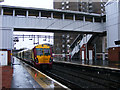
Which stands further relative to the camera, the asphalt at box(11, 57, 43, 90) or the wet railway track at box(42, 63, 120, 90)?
the wet railway track at box(42, 63, 120, 90)

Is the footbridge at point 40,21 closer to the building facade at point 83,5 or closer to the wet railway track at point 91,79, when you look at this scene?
the wet railway track at point 91,79

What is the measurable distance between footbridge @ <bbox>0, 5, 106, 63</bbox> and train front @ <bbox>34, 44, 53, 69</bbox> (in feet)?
24.0

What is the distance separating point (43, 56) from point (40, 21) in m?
9.31

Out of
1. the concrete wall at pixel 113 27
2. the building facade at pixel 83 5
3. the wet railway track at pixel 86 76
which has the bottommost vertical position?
the wet railway track at pixel 86 76

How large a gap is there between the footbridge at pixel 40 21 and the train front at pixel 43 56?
7324mm

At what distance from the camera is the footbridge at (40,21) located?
24.7 m

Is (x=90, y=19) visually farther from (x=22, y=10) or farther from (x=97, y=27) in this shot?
(x=22, y=10)

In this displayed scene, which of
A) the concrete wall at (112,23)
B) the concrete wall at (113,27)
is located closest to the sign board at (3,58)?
the concrete wall at (113,27)

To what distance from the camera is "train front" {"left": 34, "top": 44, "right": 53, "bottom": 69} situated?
1864cm

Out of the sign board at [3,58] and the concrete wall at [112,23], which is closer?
the sign board at [3,58]

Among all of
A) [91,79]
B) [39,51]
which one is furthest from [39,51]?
[91,79]

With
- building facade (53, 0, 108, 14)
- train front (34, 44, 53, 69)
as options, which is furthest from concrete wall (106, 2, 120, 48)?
building facade (53, 0, 108, 14)

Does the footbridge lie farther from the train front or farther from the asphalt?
the asphalt

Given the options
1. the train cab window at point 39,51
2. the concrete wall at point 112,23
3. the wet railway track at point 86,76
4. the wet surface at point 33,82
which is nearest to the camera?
the wet surface at point 33,82
